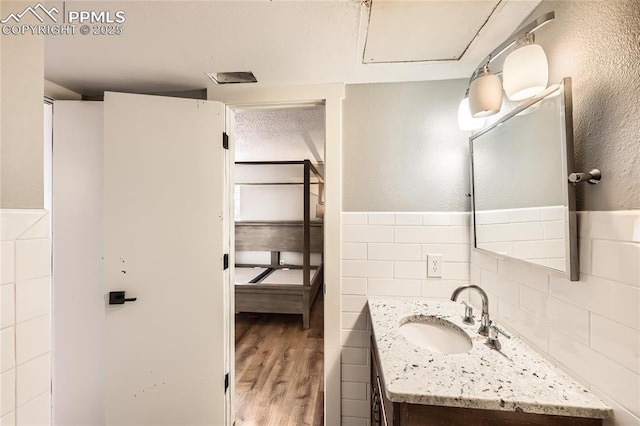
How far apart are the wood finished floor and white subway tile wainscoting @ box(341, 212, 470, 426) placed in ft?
1.78

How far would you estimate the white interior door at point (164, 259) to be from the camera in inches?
54.0

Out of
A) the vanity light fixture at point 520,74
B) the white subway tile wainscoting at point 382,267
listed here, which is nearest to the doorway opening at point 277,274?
the white subway tile wainscoting at point 382,267

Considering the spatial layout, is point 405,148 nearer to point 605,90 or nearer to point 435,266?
point 435,266

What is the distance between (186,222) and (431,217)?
4.52 ft

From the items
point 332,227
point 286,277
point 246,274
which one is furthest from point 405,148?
point 246,274

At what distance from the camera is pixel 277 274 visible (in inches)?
154

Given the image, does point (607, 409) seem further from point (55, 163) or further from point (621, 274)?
point (55, 163)

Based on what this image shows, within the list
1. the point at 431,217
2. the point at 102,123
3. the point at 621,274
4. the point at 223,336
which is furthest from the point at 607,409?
the point at 102,123

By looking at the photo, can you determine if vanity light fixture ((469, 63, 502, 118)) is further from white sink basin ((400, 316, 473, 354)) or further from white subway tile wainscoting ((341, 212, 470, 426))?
white sink basin ((400, 316, 473, 354))

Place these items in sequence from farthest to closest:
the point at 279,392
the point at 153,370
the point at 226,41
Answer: the point at 279,392, the point at 153,370, the point at 226,41

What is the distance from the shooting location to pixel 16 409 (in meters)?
0.57

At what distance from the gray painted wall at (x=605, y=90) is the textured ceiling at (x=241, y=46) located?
0.29 meters

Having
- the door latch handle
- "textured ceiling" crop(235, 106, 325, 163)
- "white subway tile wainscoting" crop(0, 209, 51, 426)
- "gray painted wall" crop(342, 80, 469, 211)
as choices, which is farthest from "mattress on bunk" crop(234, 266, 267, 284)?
"white subway tile wainscoting" crop(0, 209, 51, 426)

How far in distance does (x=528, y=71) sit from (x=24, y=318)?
154cm
